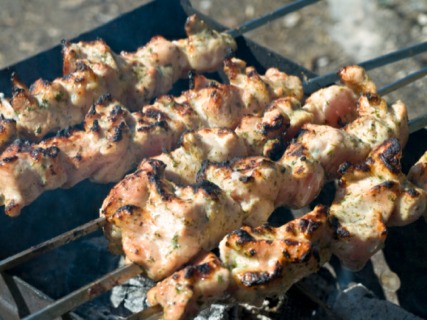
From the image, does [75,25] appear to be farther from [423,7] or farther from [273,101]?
[273,101]

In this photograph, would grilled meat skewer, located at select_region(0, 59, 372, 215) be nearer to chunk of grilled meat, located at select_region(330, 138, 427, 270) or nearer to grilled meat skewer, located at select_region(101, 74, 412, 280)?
grilled meat skewer, located at select_region(101, 74, 412, 280)

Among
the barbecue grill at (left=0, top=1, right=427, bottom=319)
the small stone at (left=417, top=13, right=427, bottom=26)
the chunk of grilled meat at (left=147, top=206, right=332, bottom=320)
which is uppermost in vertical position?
the chunk of grilled meat at (left=147, top=206, right=332, bottom=320)

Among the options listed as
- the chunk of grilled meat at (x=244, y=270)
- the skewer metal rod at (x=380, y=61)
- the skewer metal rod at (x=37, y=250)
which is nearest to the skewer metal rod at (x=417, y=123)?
the skewer metal rod at (x=380, y=61)

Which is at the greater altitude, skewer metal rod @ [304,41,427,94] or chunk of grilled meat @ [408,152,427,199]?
skewer metal rod @ [304,41,427,94]

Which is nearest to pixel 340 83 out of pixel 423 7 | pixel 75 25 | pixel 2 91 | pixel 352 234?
pixel 352 234

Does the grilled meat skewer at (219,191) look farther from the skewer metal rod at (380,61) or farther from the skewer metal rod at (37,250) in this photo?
the skewer metal rod at (380,61)

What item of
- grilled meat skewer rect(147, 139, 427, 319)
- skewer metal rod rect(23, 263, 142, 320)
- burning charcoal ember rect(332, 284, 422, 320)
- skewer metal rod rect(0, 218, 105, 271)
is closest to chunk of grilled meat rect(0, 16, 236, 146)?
skewer metal rod rect(0, 218, 105, 271)

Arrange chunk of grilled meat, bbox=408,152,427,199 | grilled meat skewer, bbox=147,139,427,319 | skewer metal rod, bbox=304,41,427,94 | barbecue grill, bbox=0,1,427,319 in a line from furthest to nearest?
skewer metal rod, bbox=304,41,427,94, barbecue grill, bbox=0,1,427,319, chunk of grilled meat, bbox=408,152,427,199, grilled meat skewer, bbox=147,139,427,319
